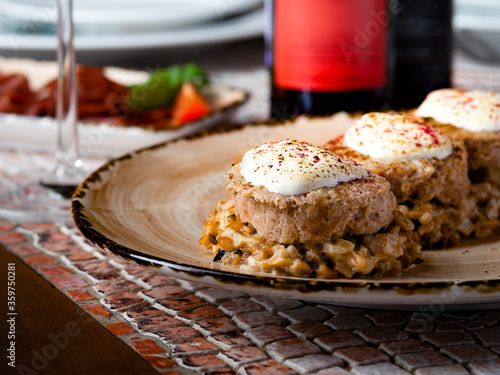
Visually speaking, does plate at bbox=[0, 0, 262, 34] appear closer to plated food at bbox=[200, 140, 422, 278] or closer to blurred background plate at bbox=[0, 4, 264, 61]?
blurred background plate at bbox=[0, 4, 264, 61]

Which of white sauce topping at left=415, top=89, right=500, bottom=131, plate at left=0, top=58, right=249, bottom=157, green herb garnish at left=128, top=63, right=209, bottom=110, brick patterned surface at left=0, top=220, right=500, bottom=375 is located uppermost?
white sauce topping at left=415, top=89, right=500, bottom=131

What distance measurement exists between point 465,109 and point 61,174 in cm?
118

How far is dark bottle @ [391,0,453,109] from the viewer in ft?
9.21

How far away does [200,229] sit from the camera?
68.5 inches

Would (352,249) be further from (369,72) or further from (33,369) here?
(369,72)

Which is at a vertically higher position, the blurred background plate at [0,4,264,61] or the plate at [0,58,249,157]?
the blurred background plate at [0,4,264,61]

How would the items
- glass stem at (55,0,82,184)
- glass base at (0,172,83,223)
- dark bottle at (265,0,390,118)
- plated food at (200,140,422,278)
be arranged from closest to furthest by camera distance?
1. plated food at (200,140,422,278)
2. glass base at (0,172,83,223)
3. glass stem at (55,0,82,184)
4. dark bottle at (265,0,390,118)

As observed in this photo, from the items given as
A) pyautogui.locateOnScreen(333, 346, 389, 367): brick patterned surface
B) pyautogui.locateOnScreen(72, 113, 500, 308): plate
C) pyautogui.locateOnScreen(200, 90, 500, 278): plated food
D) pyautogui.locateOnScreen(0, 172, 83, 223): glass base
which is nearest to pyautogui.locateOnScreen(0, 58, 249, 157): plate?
pyautogui.locateOnScreen(0, 172, 83, 223): glass base

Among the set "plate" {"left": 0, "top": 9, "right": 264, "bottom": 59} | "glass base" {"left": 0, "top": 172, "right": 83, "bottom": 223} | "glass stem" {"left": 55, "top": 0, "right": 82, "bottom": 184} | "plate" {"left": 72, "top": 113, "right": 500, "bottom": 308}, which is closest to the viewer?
"plate" {"left": 72, "top": 113, "right": 500, "bottom": 308}

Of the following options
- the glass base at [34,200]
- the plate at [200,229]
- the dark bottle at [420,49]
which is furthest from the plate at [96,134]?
the dark bottle at [420,49]

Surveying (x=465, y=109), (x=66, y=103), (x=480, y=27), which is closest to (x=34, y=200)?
(x=66, y=103)

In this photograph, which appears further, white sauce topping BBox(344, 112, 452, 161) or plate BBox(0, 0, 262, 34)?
plate BBox(0, 0, 262, 34)

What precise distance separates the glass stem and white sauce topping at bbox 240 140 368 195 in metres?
0.84

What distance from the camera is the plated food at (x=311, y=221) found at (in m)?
1.44
